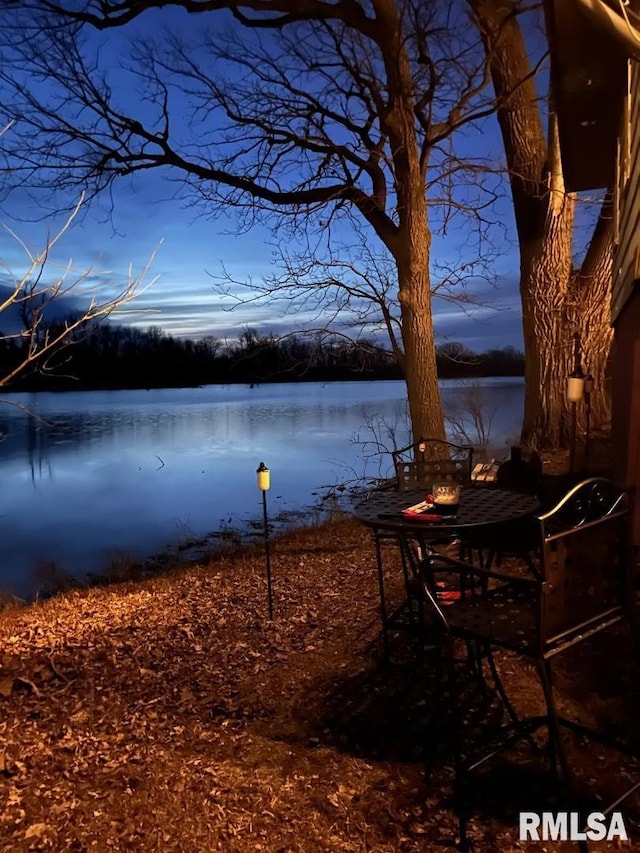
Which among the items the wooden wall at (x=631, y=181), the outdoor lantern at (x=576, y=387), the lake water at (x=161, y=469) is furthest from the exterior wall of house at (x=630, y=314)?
the lake water at (x=161, y=469)

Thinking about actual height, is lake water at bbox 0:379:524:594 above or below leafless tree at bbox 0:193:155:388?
below

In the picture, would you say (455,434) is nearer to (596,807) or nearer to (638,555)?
(638,555)

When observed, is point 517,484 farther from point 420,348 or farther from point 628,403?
point 420,348

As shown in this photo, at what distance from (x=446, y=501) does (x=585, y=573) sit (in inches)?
29.3

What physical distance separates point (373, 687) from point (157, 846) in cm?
113

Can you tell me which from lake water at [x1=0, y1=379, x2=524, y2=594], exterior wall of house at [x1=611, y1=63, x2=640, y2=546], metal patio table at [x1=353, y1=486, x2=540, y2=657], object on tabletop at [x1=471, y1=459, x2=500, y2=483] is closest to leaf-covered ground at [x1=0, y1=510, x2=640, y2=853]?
metal patio table at [x1=353, y1=486, x2=540, y2=657]

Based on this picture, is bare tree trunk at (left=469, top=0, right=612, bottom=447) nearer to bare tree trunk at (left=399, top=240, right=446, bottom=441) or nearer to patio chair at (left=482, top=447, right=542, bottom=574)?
bare tree trunk at (left=399, top=240, right=446, bottom=441)

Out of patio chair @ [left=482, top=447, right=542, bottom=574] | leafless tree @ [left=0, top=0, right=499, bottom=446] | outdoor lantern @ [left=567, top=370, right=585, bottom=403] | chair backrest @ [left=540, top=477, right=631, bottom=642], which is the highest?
leafless tree @ [left=0, top=0, right=499, bottom=446]

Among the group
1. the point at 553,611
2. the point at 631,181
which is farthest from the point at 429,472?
the point at 631,181

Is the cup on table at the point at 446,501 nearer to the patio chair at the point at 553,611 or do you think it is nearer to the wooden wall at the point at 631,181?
the patio chair at the point at 553,611

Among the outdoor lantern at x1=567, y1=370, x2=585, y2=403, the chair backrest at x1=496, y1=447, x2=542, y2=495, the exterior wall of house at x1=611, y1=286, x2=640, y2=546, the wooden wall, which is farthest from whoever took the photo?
the outdoor lantern at x1=567, y1=370, x2=585, y2=403

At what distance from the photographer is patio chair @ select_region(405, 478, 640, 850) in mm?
1809

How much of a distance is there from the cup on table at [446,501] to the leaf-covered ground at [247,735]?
0.63 m

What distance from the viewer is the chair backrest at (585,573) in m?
1.80
